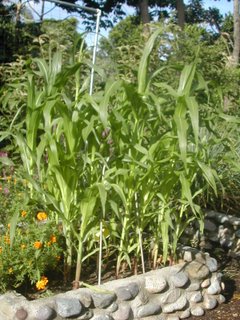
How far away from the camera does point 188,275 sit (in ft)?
11.1

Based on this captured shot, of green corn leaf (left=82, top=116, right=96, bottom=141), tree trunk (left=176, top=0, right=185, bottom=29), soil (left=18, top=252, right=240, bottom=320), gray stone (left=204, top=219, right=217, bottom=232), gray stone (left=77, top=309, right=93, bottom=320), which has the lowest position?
soil (left=18, top=252, right=240, bottom=320)

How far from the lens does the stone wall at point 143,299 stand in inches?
108

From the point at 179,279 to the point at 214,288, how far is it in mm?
332

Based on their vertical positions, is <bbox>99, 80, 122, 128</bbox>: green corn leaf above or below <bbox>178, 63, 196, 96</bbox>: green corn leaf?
below

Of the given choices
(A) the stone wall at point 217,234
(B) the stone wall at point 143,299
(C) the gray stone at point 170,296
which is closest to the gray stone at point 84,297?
(B) the stone wall at point 143,299

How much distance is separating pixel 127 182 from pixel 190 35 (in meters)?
6.22

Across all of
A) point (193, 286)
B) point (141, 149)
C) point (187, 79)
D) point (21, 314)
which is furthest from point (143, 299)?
point (187, 79)

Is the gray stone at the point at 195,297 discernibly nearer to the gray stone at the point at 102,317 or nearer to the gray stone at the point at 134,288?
the gray stone at the point at 134,288

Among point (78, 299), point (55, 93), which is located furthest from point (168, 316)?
point (55, 93)

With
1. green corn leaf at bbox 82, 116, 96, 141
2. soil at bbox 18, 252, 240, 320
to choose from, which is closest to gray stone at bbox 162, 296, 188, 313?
soil at bbox 18, 252, 240, 320

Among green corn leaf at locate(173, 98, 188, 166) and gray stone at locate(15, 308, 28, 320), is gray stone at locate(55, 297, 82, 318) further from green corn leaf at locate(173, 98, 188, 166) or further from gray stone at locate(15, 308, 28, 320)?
green corn leaf at locate(173, 98, 188, 166)

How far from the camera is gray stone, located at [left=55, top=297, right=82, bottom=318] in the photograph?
9.10 ft

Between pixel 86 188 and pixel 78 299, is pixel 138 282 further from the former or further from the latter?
pixel 86 188

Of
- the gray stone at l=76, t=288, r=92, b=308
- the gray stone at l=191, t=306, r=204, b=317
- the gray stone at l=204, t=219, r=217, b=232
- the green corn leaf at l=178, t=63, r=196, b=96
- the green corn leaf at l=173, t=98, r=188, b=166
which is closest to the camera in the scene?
the green corn leaf at l=173, t=98, r=188, b=166
